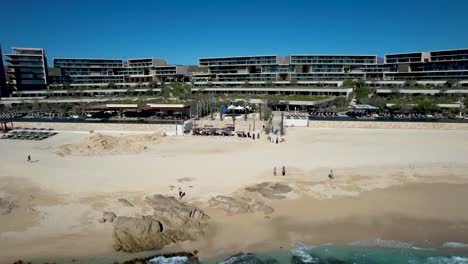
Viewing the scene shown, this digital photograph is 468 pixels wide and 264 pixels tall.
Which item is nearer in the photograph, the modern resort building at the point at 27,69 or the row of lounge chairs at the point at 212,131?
the row of lounge chairs at the point at 212,131

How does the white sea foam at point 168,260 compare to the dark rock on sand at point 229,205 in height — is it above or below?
below

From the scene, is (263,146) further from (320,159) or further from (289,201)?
(289,201)

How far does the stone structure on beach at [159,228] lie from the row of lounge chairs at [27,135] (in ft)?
103

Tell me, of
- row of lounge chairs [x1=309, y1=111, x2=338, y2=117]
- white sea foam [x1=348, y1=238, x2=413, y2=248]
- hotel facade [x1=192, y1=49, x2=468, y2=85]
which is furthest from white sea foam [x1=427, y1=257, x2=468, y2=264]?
hotel facade [x1=192, y1=49, x2=468, y2=85]

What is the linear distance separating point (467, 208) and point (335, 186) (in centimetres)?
787

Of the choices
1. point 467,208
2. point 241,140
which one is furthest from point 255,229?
point 241,140

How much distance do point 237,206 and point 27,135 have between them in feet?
119

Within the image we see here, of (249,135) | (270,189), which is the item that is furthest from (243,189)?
(249,135)

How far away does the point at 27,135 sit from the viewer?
146ft

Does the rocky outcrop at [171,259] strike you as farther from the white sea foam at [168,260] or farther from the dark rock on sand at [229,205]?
the dark rock on sand at [229,205]

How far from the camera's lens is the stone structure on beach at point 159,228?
1705 cm

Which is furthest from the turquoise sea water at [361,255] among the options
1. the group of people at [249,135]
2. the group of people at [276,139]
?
the group of people at [249,135]

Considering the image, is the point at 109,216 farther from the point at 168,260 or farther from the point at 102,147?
the point at 102,147

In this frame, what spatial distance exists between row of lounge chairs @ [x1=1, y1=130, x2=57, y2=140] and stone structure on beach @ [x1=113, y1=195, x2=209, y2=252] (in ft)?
103
